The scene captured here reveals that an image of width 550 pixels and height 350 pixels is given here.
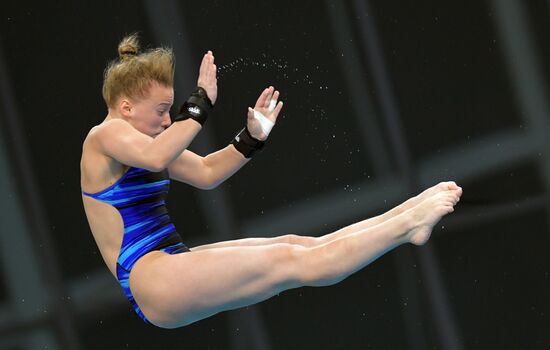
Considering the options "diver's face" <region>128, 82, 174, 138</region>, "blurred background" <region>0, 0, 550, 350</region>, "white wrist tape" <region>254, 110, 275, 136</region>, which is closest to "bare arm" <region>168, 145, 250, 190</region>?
"white wrist tape" <region>254, 110, 275, 136</region>

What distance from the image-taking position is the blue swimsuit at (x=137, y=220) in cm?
305

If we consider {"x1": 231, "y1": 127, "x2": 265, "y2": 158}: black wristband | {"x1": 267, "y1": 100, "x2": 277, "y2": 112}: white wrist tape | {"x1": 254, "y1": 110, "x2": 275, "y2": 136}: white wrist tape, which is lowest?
{"x1": 231, "y1": 127, "x2": 265, "y2": 158}: black wristband

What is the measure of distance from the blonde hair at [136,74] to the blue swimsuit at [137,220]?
24 centimetres

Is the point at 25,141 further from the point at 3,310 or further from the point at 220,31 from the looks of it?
the point at 220,31

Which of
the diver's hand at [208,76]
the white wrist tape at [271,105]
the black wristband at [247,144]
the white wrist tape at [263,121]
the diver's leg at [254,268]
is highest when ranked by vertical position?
the diver's hand at [208,76]

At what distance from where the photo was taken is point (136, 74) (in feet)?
10.0

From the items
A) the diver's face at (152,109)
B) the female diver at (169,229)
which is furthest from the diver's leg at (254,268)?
the diver's face at (152,109)

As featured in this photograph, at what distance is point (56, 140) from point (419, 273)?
2002 millimetres

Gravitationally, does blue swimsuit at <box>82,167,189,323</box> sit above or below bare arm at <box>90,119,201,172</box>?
below

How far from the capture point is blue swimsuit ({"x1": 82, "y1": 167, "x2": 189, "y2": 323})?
305 centimetres

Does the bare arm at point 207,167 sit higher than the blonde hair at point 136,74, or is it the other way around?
the blonde hair at point 136,74

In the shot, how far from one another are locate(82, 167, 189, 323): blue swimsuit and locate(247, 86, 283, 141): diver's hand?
1.26ft

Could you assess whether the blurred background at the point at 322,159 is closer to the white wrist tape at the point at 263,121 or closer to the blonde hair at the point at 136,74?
the white wrist tape at the point at 263,121

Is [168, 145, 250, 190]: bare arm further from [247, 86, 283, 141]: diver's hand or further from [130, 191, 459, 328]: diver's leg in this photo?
[130, 191, 459, 328]: diver's leg
